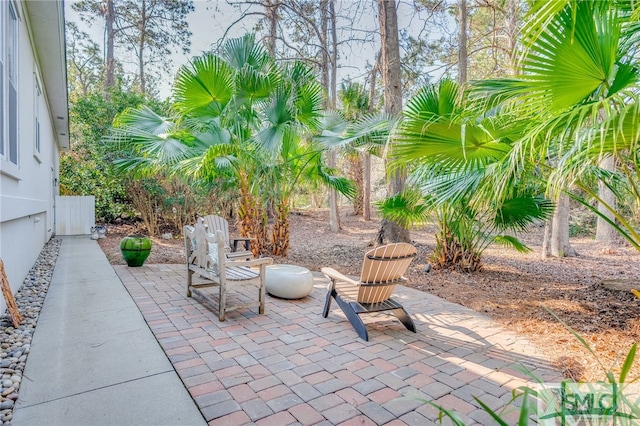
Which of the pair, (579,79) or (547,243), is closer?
(579,79)

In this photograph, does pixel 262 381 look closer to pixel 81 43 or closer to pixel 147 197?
pixel 147 197

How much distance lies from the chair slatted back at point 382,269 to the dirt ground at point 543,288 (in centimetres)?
135

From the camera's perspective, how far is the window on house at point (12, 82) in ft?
12.4

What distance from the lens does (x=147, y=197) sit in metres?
9.98

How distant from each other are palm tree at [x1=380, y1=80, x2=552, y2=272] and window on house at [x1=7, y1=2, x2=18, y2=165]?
4.11 meters

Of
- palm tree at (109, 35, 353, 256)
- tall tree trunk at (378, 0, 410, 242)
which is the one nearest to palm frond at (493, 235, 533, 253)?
tall tree trunk at (378, 0, 410, 242)

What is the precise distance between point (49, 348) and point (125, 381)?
92 cm

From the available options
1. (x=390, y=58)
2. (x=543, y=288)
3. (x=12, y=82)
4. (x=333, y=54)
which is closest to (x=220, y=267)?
(x=12, y=82)

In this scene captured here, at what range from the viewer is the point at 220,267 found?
11.9 ft

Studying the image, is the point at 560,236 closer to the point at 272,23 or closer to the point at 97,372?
the point at 97,372

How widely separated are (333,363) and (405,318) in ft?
3.44

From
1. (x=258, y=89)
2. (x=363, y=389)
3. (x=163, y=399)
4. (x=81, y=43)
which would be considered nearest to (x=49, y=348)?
(x=163, y=399)

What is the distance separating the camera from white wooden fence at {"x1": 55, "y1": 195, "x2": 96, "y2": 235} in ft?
31.3

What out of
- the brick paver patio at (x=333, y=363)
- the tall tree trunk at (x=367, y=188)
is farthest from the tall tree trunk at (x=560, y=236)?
the tall tree trunk at (x=367, y=188)
